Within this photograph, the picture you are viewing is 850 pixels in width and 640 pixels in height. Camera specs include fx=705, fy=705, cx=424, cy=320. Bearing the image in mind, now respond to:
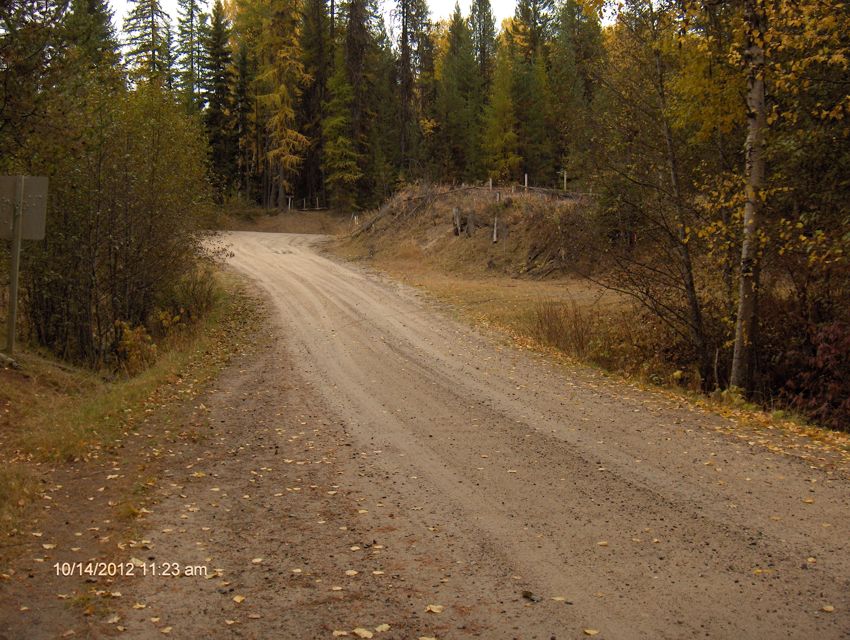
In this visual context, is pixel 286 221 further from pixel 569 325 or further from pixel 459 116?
pixel 569 325

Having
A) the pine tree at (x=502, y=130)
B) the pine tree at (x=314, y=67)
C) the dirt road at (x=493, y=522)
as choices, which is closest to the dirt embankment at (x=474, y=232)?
the dirt road at (x=493, y=522)

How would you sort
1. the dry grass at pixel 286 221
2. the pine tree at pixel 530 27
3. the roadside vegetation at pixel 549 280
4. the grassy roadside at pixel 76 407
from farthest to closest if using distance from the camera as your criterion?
1. the pine tree at pixel 530 27
2. the dry grass at pixel 286 221
3. the roadside vegetation at pixel 549 280
4. the grassy roadside at pixel 76 407

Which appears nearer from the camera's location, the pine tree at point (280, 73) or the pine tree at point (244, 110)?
the pine tree at point (280, 73)

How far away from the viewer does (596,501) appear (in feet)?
19.9

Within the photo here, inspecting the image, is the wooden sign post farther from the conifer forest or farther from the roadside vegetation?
the roadside vegetation

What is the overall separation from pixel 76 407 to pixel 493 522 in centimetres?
640

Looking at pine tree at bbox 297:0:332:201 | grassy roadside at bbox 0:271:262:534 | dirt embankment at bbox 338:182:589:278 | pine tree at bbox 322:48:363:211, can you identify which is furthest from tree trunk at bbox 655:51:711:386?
pine tree at bbox 297:0:332:201

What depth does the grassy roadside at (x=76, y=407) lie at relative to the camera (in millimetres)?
6758

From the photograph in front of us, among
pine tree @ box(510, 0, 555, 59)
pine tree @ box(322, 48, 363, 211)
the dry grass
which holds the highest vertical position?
pine tree @ box(510, 0, 555, 59)

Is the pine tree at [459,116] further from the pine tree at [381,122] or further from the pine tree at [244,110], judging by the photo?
the pine tree at [244,110]

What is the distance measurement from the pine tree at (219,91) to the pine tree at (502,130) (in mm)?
19091

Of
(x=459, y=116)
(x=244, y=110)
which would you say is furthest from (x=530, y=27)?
(x=244, y=110)

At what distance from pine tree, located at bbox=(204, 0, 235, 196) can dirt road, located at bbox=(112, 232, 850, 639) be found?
148 feet

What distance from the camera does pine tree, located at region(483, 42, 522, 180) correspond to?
5034 centimetres
